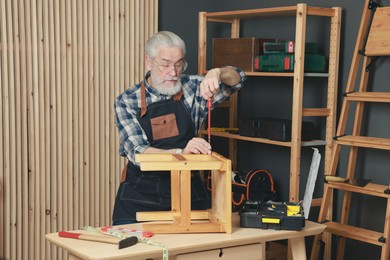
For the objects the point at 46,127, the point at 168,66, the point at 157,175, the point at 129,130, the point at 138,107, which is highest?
the point at 168,66

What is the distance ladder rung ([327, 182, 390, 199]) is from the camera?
12.6 ft

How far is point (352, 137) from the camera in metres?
4.12

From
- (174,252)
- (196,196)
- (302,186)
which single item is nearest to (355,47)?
(302,186)

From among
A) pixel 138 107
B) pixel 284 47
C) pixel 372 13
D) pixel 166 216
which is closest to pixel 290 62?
pixel 284 47

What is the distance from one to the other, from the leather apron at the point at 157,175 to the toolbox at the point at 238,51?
1290 mm

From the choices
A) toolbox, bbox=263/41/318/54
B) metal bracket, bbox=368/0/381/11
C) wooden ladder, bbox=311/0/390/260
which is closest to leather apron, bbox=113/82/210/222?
wooden ladder, bbox=311/0/390/260

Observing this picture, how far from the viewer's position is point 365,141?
397 centimetres

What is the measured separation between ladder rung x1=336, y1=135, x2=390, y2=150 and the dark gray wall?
207 mm

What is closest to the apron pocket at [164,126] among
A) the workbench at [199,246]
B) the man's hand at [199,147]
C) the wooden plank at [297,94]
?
the man's hand at [199,147]

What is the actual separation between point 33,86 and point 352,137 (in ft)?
7.46

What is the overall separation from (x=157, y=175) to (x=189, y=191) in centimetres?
62

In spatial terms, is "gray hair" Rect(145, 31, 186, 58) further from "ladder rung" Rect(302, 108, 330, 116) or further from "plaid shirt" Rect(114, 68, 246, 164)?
"ladder rung" Rect(302, 108, 330, 116)

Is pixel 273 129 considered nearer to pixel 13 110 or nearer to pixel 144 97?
pixel 144 97

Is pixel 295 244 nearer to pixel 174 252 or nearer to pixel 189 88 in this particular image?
pixel 174 252
